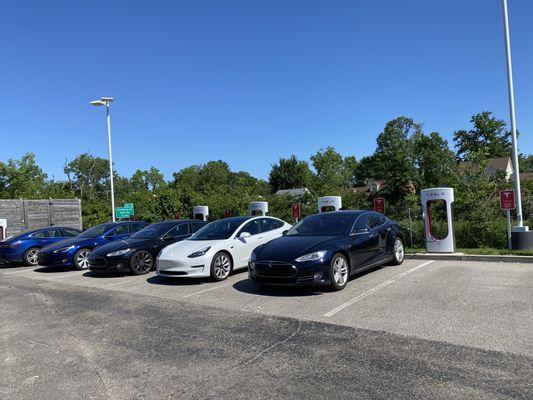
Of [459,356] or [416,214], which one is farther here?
[416,214]

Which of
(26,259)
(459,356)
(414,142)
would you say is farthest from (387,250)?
(414,142)

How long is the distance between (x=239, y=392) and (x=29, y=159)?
53.2 m

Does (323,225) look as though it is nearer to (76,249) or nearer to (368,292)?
(368,292)

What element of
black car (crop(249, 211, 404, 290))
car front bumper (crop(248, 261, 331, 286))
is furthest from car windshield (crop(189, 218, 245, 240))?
car front bumper (crop(248, 261, 331, 286))

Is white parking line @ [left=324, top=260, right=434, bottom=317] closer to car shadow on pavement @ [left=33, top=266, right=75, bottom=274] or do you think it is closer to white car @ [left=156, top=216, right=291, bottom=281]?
white car @ [left=156, top=216, right=291, bottom=281]

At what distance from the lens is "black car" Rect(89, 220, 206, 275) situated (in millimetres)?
11406

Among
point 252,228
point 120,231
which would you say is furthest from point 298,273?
point 120,231

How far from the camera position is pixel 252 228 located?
11.0m

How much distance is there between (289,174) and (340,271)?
6952 cm

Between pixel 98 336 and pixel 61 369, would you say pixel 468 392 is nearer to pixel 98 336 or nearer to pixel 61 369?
pixel 61 369

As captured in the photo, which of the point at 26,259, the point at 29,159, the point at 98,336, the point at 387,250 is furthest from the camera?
the point at 29,159

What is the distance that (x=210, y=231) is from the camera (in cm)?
1081

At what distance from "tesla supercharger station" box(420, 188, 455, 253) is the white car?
13.1ft

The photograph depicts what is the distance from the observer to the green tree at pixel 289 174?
76688mm
